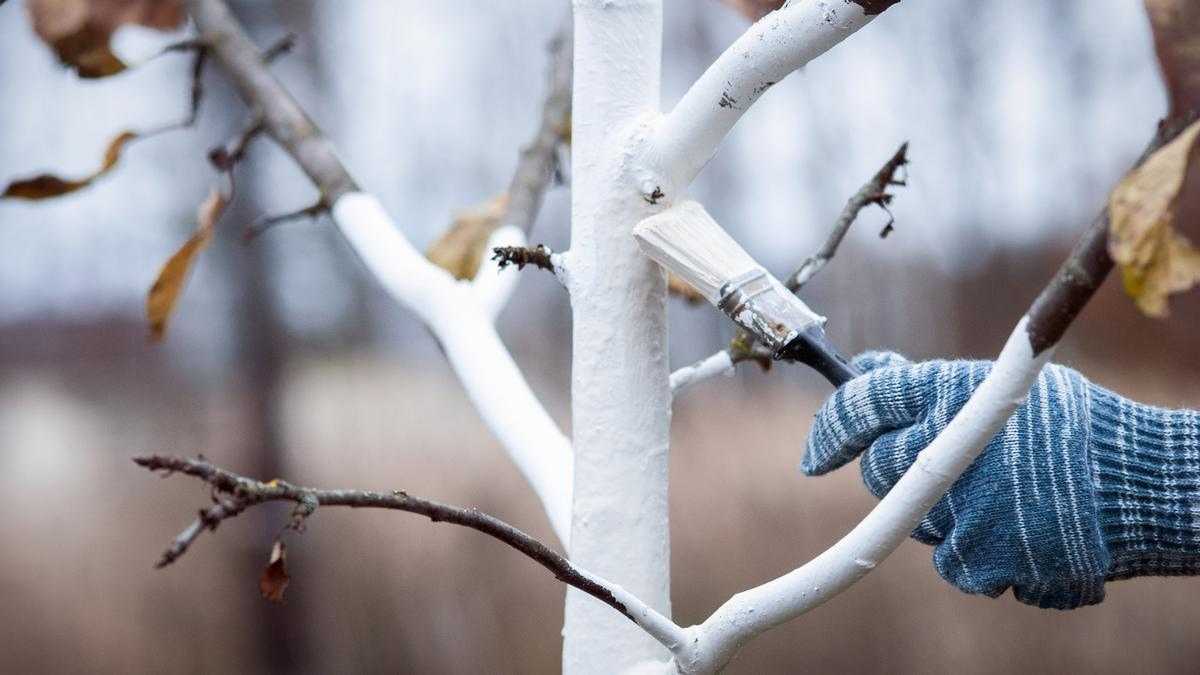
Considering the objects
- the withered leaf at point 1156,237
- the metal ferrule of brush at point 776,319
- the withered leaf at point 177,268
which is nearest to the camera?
the withered leaf at point 1156,237

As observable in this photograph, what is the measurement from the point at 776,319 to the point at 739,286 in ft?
0.06

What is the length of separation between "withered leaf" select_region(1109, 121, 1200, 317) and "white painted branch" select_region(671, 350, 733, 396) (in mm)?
259

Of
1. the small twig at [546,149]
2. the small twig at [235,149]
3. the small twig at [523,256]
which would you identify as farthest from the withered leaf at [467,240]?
the small twig at [523,256]

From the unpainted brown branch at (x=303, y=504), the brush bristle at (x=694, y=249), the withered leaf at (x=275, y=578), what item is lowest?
the withered leaf at (x=275, y=578)

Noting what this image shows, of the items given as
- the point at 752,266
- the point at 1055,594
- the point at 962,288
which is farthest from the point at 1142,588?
the point at 752,266

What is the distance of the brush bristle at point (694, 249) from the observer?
382 mm

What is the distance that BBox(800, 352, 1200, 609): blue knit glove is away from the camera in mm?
385

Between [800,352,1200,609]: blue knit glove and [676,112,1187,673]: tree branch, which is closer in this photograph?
[676,112,1187,673]: tree branch

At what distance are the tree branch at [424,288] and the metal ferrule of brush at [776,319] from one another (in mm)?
138

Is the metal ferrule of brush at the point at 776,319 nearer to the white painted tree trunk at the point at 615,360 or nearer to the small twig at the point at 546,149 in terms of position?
the white painted tree trunk at the point at 615,360

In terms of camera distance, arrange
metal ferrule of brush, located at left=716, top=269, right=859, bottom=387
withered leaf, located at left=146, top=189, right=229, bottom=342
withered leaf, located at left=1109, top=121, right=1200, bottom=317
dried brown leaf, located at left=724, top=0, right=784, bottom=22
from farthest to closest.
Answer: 1. withered leaf, located at left=146, top=189, right=229, bottom=342
2. dried brown leaf, located at left=724, top=0, right=784, bottom=22
3. metal ferrule of brush, located at left=716, top=269, right=859, bottom=387
4. withered leaf, located at left=1109, top=121, right=1200, bottom=317

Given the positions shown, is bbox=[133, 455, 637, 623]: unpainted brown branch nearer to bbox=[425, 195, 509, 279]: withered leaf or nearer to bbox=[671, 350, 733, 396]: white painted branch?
bbox=[671, 350, 733, 396]: white painted branch

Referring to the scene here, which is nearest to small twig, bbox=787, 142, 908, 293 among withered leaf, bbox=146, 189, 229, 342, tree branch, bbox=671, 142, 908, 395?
tree branch, bbox=671, 142, 908, 395

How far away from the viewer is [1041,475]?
38 centimetres
